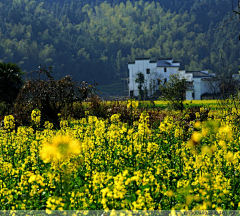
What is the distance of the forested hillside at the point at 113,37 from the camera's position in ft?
328

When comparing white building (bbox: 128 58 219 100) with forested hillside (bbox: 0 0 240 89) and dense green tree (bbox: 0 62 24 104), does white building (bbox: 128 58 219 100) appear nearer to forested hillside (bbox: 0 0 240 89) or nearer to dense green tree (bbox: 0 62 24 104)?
forested hillside (bbox: 0 0 240 89)

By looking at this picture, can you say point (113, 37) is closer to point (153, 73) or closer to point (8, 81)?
point (153, 73)

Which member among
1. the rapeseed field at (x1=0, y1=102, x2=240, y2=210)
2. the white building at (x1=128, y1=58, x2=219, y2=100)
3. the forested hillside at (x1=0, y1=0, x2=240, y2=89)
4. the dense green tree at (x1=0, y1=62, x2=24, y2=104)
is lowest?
the rapeseed field at (x1=0, y1=102, x2=240, y2=210)

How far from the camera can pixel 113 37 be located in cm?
14025

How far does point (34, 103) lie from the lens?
44.2 ft

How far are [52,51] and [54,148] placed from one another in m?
99.4

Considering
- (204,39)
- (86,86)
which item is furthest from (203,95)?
(204,39)

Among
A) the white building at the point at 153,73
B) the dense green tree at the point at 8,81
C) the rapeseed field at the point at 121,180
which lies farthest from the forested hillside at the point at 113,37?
the rapeseed field at the point at 121,180

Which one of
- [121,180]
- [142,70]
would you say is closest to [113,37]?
[142,70]

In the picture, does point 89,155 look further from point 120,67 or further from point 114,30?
point 114,30

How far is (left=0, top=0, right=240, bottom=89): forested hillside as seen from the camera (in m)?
100

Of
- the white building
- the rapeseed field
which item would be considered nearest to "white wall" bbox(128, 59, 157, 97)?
the white building

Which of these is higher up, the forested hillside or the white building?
the forested hillside

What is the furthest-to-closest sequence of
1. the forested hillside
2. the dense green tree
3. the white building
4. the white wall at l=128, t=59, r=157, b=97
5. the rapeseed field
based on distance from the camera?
1. the forested hillside
2. the white wall at l=128, t=59, r=157, b=97
3. the white building
4. the dense green tree
5. the rapeseed field
